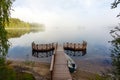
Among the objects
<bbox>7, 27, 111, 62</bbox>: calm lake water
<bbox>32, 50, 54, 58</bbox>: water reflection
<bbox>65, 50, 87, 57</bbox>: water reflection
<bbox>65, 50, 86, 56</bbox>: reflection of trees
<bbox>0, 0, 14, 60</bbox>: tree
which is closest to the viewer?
<bbox>0, 0, 14, 60</bbox>: tree

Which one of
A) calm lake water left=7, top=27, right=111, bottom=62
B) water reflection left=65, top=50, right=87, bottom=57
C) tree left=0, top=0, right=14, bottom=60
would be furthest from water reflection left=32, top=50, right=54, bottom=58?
tree left=0, top=0, right=14, bottom=60

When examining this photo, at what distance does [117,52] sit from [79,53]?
45387mm

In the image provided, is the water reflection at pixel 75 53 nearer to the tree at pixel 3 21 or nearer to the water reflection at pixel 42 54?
the water reflection at pixel 42 54

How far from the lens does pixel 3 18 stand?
11594 mm

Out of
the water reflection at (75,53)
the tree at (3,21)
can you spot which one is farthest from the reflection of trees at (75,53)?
the tree at (3,21)

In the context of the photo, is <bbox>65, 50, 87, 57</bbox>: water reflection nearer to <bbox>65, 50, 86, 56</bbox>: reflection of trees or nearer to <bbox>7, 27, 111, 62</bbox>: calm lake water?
<bbox>65, 50, 86, 56</bbox>: reflection of trees

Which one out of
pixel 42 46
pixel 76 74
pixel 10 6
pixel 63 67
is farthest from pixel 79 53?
pixel 10 6

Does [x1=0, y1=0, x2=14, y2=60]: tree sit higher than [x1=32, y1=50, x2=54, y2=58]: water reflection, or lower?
higher

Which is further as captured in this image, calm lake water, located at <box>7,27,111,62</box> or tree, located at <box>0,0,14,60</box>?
calm lake water, located at <box>7,27,111,62</box>

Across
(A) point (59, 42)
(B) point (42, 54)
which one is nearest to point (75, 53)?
(B) point (42, 54)

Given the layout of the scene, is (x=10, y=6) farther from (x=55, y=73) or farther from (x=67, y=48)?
(x=67, y=48)

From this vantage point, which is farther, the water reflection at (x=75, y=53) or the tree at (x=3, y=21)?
the water reflection at (x=75, y=53)

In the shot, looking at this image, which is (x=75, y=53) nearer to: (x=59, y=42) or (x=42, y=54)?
(x=42, y=54)

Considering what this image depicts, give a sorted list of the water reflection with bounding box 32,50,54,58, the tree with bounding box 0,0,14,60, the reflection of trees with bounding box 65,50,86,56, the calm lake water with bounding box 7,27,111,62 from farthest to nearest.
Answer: the reflection of trees with bounding box 65,50,86,56 < the calm lake water with bounding box 7,27,111,62 < the water reflection with bounding box 32,50,54,58 < the tree with bounding box 0,0,14,60
